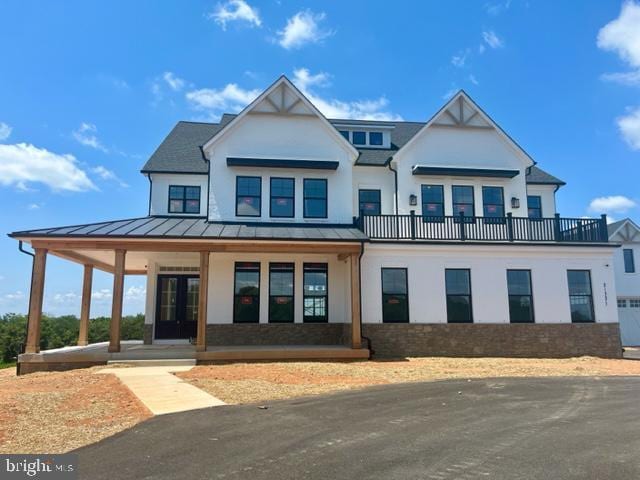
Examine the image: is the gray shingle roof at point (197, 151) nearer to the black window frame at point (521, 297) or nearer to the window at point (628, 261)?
the black window frame at point (521, 297)

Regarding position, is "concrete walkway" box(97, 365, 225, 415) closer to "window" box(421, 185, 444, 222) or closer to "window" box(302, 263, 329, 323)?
"window" box(302, 263, 329, 323)

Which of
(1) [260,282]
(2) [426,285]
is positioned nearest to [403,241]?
(2) [426,285]

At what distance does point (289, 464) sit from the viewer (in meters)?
5.14

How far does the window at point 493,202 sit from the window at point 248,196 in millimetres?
9161

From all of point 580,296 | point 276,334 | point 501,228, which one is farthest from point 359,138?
point 580,296

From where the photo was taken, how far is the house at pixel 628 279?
24594 mm

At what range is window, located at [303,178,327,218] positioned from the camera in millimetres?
18156

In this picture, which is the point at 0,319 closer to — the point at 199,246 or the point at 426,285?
the point at 199,246

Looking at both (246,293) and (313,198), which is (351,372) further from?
(313,198)

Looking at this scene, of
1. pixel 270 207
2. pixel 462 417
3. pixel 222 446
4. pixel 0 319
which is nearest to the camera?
pixel 222 446

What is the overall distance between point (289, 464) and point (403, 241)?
12.1 metres

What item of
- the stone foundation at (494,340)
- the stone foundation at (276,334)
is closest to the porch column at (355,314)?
the stone foundation at (494,340)

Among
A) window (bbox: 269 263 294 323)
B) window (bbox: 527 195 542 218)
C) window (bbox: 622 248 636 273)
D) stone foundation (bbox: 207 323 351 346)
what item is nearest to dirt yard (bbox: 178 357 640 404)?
stone foundation (bbox: 207 323 351 346)

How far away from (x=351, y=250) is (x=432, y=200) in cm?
569
